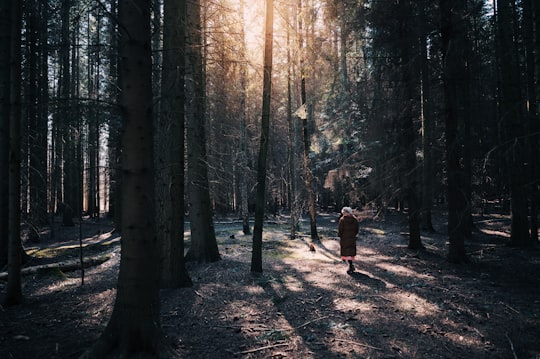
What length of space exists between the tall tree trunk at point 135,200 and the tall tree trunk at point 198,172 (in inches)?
205

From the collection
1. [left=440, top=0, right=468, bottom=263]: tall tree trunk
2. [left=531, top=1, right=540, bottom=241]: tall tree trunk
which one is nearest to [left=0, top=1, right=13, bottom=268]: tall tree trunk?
[left=531, top=1, right=540, bottom=241]: tall tree trunk

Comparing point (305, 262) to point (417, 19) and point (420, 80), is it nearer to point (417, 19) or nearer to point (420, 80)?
point (420, 80)

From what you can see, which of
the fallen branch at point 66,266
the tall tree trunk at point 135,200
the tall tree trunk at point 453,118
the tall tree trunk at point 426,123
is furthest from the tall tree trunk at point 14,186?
the tall tree trunk at point 426,123

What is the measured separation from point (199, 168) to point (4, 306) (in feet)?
17.7

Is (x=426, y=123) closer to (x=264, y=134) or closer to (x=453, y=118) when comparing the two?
(x=453, y=118)

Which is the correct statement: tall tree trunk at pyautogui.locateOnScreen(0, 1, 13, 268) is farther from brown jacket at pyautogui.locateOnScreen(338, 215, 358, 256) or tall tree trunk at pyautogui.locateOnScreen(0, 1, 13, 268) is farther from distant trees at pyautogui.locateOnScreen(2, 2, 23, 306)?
brown jacket at pyautogui.locateOnScreen(338, 215, 358, 256)

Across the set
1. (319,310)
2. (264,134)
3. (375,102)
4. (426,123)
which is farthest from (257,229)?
(375,102)

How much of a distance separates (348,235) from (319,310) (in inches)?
149

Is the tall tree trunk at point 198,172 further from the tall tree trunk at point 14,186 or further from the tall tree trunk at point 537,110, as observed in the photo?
the tall tree trunk at point 537,110

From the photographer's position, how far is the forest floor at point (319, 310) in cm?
453

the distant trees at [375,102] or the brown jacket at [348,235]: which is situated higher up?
the distant trees at [375,102]

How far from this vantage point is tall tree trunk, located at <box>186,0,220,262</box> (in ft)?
30.7

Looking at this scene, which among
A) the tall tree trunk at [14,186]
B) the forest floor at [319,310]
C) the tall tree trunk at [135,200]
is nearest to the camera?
the tall tree trunk at [135,200]

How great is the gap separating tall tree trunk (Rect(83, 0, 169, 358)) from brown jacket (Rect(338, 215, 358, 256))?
21.3 feet
